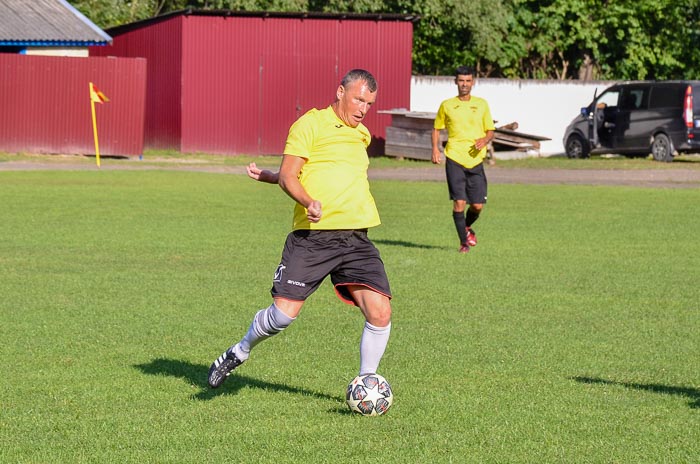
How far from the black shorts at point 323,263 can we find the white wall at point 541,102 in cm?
3638

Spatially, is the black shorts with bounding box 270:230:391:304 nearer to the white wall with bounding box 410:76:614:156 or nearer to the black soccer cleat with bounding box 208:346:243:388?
the black soccer cleat with bounding box 208:346:243:388

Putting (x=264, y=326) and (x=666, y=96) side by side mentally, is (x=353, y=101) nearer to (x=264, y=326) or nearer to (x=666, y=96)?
(x=264, y=326)

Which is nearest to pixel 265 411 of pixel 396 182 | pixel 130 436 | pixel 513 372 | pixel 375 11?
pixel 130 436

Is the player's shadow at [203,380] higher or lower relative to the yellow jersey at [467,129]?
lower

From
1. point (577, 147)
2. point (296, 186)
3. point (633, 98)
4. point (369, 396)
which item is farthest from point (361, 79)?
point (577, 147)

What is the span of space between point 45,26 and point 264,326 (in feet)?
111

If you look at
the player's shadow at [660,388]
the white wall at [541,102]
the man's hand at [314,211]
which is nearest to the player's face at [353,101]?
the man's hand at [314,211]

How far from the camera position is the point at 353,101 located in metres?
7.25

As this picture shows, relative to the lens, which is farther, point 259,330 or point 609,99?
point 609,99

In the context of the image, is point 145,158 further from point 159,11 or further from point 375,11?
point 159,11

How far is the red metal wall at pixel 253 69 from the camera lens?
3806 centimetres

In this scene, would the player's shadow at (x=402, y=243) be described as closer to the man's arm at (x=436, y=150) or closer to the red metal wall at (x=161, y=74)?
the man's arm at (x=436, y=150)

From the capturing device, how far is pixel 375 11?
46.2 meters

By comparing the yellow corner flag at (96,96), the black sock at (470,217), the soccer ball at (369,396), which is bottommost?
the soccer ball at (369,396)
